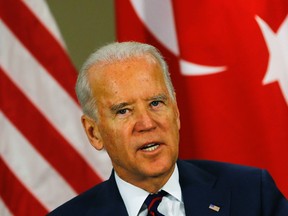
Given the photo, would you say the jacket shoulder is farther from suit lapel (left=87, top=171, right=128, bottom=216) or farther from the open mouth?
the open mouth

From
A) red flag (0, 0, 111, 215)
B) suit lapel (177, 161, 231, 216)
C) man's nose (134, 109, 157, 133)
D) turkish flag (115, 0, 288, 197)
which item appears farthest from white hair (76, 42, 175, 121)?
red flag (0, 0, 111, 215)

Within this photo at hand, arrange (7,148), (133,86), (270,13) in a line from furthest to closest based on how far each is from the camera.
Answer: (7,148) → (270,13) → (133,86)

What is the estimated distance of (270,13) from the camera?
224cm

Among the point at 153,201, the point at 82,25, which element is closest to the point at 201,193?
the point at 153,201

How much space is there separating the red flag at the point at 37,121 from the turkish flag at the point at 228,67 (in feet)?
1.11

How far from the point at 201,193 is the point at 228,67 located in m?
0.72

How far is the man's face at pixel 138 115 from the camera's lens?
1527 millimetres

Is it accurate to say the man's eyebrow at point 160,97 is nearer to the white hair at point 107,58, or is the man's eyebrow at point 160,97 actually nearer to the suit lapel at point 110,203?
the white hair at point 107,58

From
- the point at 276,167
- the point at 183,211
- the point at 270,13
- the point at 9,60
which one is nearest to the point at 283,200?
the point at 183,211

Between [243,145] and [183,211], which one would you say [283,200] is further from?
[243,145]

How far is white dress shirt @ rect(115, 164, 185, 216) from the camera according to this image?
5.32ft

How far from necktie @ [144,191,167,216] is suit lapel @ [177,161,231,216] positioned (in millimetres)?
64

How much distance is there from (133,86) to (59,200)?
1101 millimetres

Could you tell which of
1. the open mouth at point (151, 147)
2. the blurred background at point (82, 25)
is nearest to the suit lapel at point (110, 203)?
the open mouth at point (151, 147)
